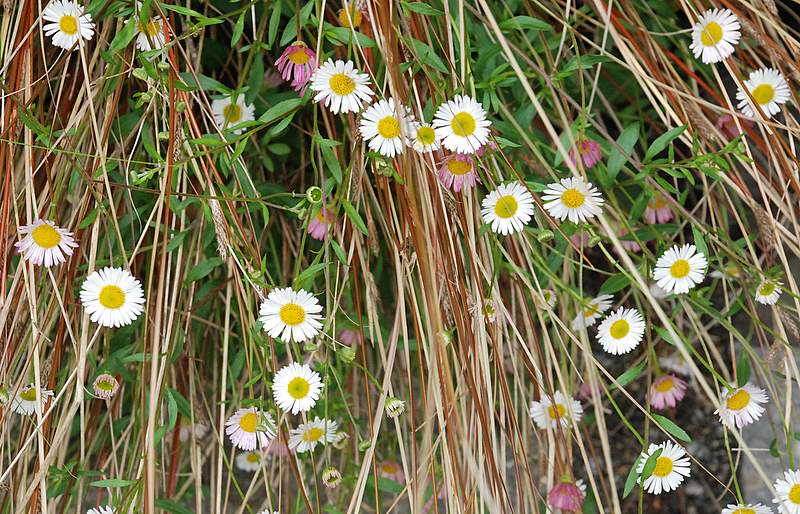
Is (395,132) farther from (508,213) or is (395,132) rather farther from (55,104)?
(55,104)

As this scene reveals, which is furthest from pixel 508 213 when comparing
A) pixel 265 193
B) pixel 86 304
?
pixel 86 304

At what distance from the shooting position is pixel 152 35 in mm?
653

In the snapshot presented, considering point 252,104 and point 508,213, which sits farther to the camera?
point 252,104

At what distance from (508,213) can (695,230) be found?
172 mm

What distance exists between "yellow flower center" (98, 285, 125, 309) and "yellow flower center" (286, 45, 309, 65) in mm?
245

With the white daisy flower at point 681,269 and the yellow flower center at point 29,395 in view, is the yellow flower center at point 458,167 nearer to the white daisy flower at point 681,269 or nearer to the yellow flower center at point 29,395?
the white daisy flower at point 681,269

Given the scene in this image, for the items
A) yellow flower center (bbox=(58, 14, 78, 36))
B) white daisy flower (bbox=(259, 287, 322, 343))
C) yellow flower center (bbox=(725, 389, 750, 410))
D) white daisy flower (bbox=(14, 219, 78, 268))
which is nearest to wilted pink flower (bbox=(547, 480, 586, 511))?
yellow flower center (bbox=(725, 389, 750, 410))

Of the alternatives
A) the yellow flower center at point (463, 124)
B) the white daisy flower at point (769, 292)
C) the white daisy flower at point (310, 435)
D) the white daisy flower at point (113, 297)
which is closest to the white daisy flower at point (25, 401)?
the white daisy flower at point (113, 297)

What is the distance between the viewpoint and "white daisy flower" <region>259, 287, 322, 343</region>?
62 centimetres

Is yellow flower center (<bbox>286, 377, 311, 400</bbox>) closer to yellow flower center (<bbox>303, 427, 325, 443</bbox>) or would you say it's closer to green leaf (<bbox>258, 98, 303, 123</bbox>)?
yellow flower center (<bbox>303, 427, 325, 443</bbox>)

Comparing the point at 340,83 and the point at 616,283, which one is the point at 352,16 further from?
the point at 616,283

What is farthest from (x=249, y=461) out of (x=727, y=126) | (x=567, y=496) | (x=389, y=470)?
(x=727, y=126)

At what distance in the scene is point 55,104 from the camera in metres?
0.74

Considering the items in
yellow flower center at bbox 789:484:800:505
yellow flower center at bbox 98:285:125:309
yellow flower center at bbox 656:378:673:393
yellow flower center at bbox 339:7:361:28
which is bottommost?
yellow flower center at bbox 789:484:800:505
